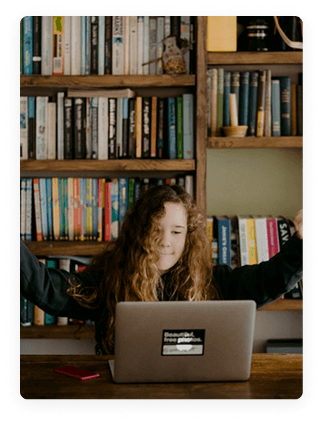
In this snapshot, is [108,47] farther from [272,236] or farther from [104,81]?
[272,236]

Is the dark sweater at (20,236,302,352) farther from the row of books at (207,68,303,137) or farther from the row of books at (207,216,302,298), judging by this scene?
the row of books at (207,68,303,137)

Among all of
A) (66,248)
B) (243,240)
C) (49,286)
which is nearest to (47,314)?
(66,248)

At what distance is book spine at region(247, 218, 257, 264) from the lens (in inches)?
80.6

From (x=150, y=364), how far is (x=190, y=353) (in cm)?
8

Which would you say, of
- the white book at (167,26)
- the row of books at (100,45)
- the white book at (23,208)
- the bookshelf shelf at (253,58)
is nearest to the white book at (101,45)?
the row of books at (100,45)

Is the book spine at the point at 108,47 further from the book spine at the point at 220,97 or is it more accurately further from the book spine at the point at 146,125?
the book spine at the point at 220,97

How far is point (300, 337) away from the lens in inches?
80.9

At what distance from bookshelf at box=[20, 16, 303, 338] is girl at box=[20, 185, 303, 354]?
0.24 m

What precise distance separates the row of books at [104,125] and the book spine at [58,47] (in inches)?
3.3

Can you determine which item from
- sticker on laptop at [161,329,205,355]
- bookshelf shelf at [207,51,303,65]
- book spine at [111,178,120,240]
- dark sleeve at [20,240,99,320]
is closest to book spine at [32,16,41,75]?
book spine at [111,178,120,240]

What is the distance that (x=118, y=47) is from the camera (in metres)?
1.94

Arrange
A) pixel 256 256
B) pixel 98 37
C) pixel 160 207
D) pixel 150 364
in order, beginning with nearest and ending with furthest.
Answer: pixel 150 364 < pixel 160 207 < pixel 98 37 < pixel 256 256

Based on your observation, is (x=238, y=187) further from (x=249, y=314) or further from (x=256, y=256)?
(x=249, y=314)

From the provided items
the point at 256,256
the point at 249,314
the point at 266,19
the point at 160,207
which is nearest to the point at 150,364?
the point at 249,314
